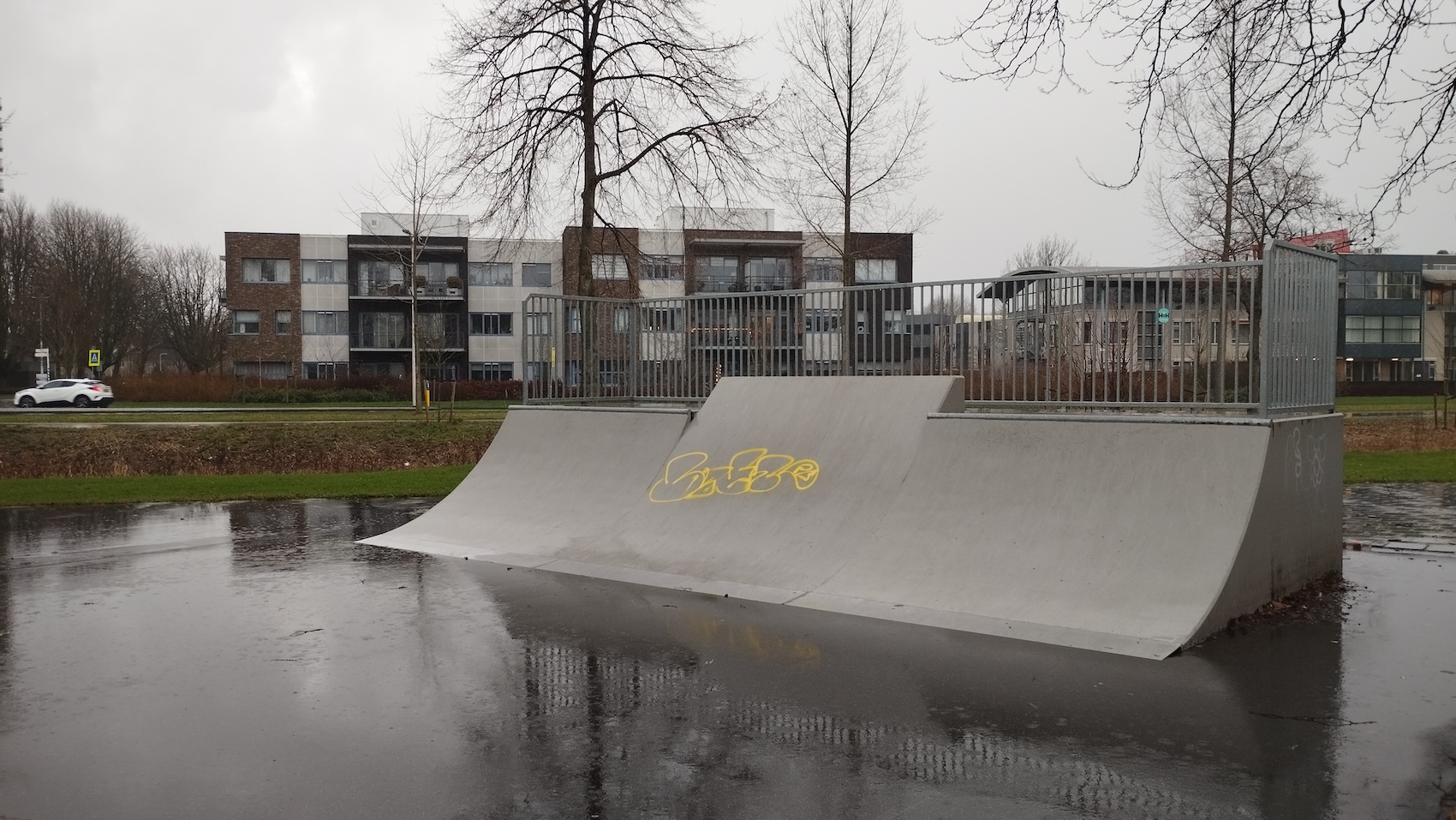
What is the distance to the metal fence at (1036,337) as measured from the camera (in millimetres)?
8234

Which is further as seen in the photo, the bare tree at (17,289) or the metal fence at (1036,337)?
the bare tree at (17,289)

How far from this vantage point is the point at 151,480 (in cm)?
1742

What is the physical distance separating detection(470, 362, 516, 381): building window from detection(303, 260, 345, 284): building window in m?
9.73

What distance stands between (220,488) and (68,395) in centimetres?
3653

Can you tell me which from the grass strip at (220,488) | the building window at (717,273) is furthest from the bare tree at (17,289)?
the grass strip at (220,488)

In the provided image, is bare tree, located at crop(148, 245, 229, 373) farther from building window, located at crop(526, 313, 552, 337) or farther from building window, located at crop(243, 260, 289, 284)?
building window, located at crop(526, 313, 552, 337)

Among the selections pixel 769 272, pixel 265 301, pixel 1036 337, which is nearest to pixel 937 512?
pixel 1036 337

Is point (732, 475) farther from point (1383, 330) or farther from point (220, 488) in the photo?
point (1383, 330)

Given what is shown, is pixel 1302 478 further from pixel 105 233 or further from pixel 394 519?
pixel 105 233

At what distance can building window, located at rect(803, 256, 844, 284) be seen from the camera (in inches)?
2046

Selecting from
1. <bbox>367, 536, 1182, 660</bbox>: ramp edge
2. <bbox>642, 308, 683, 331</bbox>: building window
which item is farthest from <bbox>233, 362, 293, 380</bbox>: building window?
<bbox>367, 536, 1182, 660</bbox>: ramp edge

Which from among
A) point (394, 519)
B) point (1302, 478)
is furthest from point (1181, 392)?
point (394, 519)

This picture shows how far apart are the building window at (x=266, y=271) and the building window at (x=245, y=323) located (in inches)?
78.1

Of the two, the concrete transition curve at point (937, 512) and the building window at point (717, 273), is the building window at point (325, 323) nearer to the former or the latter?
the building window at point (717, 273)
